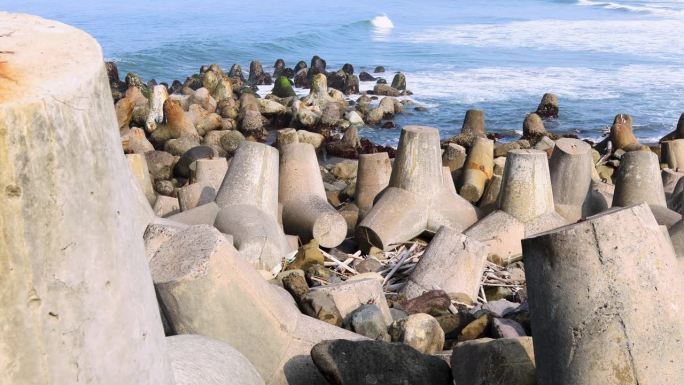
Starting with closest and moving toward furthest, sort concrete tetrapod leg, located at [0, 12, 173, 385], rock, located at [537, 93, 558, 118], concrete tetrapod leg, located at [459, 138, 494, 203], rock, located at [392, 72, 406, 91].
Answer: concrete tetrapod leg, located at [0, 12, 173, 385] → concrete tetrapod leg, located at [459, 138, 494, 203] → rock, located at [537, 93, 558, 118] → rock, located at [392, 72, 406, 91]

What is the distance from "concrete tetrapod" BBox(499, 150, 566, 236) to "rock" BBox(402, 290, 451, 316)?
2126 mm

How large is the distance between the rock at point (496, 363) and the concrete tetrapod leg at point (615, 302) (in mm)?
501

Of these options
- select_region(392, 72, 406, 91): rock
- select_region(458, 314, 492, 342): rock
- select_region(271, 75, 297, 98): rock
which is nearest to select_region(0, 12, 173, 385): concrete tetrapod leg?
select_region(458, 314, 492, 342): rock

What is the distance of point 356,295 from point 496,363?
6.42ft

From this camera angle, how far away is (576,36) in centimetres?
3919

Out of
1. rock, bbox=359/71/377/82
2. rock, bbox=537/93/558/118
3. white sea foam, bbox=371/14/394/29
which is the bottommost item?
white sea foam, bbox=371/14/394/29

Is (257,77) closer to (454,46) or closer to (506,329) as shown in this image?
(454,46)

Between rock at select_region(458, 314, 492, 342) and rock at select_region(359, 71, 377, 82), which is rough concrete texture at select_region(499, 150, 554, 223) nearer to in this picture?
rock at select_region(458, 314, 492, 342)

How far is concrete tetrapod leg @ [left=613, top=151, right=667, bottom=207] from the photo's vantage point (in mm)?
8625

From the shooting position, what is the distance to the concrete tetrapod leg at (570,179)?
28.7ft

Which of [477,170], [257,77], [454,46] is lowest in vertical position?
[454,46]

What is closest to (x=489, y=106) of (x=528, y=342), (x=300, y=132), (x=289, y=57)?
(x=300, y=132)

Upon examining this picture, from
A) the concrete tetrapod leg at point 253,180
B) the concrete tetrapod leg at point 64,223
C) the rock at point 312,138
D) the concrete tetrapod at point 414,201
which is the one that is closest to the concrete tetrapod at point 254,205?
the concrete tetrapod leg at point 253,180

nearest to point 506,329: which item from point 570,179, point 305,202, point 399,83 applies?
point 305,202
